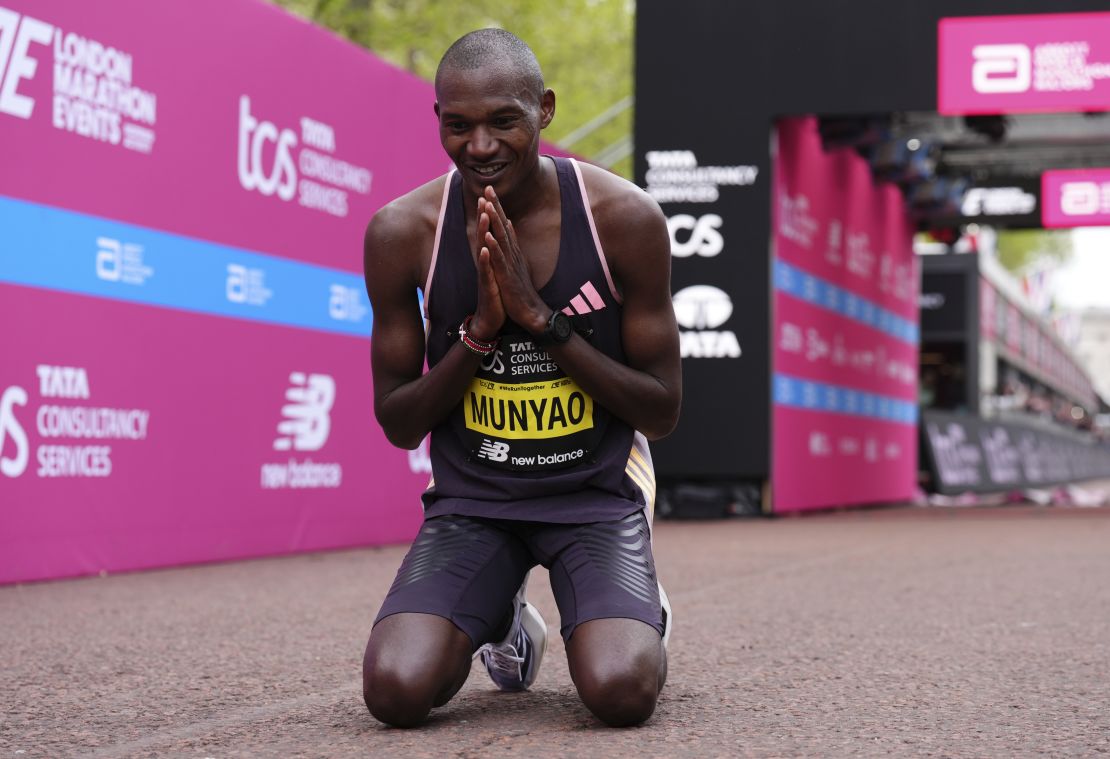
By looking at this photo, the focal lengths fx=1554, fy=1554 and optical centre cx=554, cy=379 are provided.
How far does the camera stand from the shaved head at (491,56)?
10.7 feet

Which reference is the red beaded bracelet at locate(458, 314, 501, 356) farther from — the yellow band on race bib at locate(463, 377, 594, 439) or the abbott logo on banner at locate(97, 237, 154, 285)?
the abbott logo on banner at locate(97, 237, 154, 285)

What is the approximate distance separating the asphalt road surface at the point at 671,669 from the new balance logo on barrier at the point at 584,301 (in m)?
0.91

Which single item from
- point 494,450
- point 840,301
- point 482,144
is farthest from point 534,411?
point 840,301

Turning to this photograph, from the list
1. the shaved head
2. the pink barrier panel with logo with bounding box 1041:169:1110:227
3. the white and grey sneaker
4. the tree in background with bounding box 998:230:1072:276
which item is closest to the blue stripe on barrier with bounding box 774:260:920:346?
the pink barrier panel with logo with bounding box 1041:169:1110:227

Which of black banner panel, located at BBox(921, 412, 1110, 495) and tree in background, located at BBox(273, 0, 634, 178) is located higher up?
A: tree in background, located at BBox(273, 0, 634, 178)

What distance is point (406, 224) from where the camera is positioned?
11.6 feet

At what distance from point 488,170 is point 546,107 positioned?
0.23 metres

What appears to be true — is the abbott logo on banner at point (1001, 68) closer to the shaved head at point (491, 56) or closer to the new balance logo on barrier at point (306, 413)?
the new balance logo on barrier at point (306, 413)

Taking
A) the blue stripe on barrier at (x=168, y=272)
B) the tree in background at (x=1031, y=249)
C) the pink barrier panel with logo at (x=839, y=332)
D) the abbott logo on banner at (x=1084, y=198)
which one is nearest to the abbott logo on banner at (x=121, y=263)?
the blue stripe on barrier at (x=168, y=272)

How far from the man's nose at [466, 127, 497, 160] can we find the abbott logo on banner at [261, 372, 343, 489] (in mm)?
5171

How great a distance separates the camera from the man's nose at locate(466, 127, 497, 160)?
3285 millimetres

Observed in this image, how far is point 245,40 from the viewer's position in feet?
26.8

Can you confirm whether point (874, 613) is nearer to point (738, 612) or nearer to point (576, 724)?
point (738, 612)

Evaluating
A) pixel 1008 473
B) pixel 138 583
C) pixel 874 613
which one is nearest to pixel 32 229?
pixel 138 583
